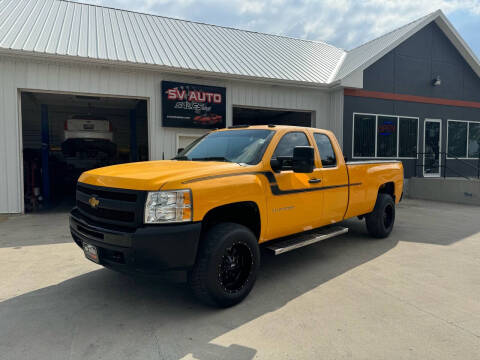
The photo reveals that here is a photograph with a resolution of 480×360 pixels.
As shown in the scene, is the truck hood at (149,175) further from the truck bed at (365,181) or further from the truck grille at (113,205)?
the truck bed at (365,181)

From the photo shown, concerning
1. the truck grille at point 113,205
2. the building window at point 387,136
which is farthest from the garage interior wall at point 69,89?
the truck grille at point 113,205

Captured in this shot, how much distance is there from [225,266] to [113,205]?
4.30 ft

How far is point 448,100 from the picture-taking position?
14797 millimetres

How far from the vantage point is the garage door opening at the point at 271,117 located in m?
16.1

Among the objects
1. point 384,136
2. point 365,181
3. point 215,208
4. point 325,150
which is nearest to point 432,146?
point 384,136

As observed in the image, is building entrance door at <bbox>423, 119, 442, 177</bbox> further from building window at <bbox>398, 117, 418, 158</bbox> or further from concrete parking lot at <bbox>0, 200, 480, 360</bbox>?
concrete parking lot at <bbox>0, 200, 480, 360</bbox>

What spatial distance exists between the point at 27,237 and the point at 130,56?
5949 mm

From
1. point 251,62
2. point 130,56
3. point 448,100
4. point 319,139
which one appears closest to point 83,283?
point 319,139

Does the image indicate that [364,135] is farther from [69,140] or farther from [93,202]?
[93,202]

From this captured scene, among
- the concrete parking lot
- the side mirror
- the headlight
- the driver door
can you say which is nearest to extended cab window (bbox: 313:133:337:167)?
the driver door

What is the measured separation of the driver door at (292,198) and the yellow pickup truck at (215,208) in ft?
0.05

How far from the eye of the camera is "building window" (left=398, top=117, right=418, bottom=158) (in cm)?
1399

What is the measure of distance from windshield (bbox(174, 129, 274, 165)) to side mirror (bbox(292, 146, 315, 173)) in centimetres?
43

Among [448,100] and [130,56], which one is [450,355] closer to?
[130,56]
